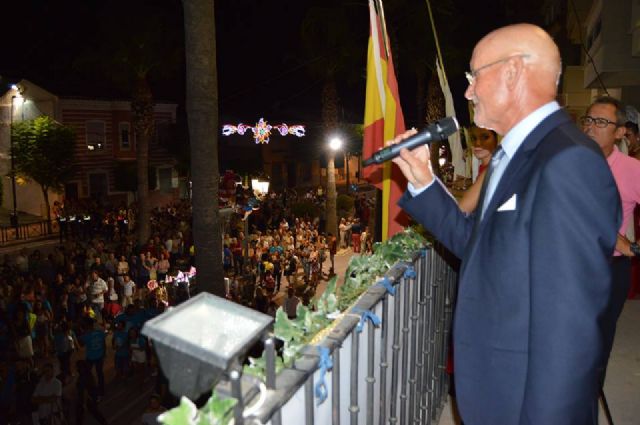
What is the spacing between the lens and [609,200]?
1689mm

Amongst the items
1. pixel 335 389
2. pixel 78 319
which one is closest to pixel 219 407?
pixel 335 389

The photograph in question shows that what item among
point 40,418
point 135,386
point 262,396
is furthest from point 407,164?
point 135,386

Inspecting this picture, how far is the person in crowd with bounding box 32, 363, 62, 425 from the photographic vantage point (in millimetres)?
8539

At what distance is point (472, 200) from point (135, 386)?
949cm

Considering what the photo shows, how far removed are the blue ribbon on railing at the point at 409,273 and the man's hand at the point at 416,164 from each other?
0.71 meters

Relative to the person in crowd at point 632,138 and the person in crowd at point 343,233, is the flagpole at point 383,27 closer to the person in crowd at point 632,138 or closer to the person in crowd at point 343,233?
the person in crowd at point 632,138

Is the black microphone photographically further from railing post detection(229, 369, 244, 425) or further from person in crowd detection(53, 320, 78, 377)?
person in crowd detection(53, 320, 78, 377)

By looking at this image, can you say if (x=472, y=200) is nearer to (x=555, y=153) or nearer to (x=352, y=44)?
(x=555, y=153)

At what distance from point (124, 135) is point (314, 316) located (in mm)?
37398

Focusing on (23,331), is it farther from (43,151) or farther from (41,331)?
(43,151)

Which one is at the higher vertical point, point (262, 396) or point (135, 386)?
point (262, 396)

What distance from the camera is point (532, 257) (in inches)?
69.0

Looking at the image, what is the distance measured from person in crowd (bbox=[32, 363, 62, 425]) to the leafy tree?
21.4 m

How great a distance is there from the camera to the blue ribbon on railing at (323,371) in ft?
6.15
